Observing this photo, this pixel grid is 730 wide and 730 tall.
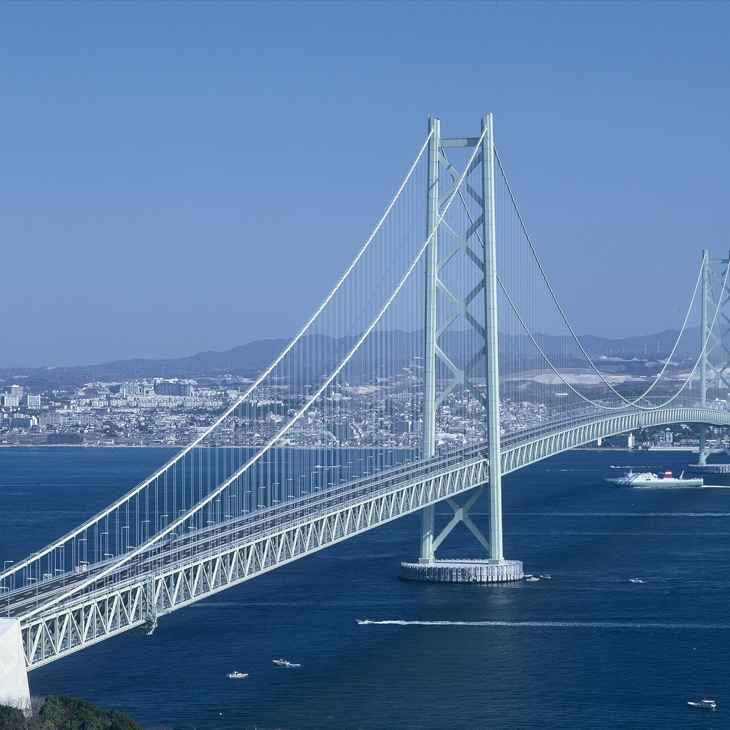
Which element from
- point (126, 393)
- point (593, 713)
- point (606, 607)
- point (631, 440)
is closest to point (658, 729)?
point (593, 713)

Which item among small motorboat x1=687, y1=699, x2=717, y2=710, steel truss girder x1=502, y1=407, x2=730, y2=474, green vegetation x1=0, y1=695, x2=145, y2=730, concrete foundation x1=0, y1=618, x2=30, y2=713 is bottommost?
small motorboat x1=687, y1=699, x2=717, y2=710

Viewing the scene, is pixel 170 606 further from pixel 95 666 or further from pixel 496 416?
pixel 496 416

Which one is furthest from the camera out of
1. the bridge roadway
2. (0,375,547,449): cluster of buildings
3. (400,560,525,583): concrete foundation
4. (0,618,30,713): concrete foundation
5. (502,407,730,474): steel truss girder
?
(0,375,547,449): cluster of buildings

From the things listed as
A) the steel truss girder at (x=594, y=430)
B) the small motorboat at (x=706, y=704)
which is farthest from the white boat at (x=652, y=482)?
the small motorboat at (x=706, y=704)

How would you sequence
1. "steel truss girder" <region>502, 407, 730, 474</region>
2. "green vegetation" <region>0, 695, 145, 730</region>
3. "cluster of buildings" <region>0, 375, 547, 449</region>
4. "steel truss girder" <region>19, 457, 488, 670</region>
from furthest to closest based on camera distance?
1. "cluster of buildings" <region>0, 375, 547, 449</region>
2. "steel truss girder" <region>502, 407, 730, 474</region>
3. "steel truss girder" <region>19, 457, 488, 670</region>
4. "green vegetation" <region>0, 695, 145, 730</region>

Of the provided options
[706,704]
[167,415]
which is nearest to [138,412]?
[167,415]

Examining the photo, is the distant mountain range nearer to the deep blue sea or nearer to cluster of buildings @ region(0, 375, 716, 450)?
cluster of buildings @ region(0, 375, 716, 450)

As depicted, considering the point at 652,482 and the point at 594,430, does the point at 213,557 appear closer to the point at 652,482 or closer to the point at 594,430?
the point at 594,430

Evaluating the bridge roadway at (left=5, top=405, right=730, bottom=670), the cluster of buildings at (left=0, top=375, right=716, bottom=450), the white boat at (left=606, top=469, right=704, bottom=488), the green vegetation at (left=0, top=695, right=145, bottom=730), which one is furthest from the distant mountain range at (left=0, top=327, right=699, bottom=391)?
the green vegetation at (left=0, top=695, right=145, bottom=730)
